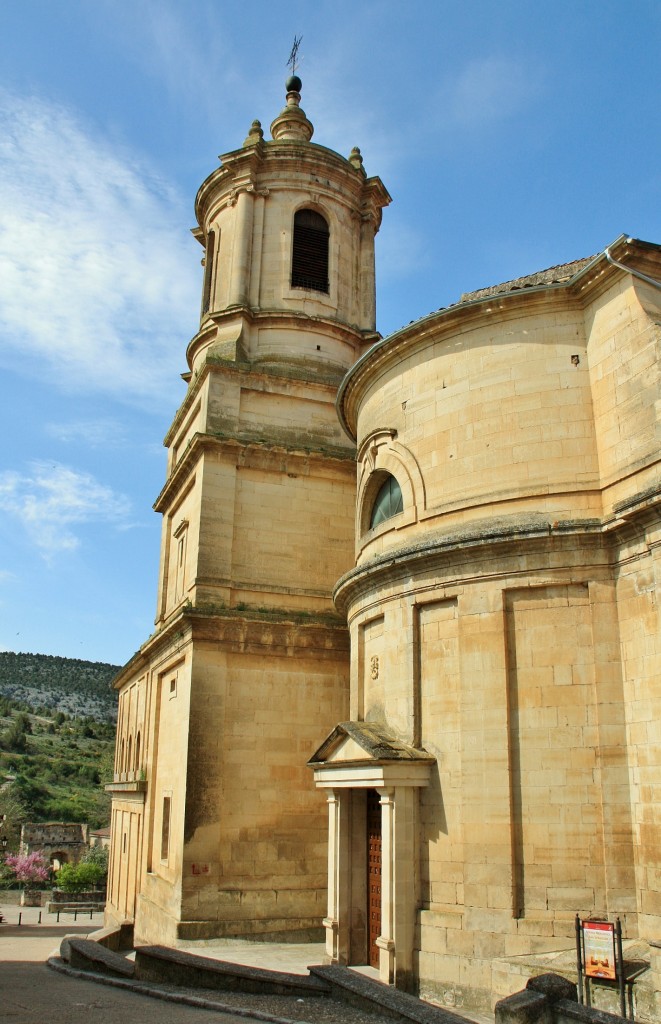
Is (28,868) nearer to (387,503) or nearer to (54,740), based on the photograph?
(387,503)

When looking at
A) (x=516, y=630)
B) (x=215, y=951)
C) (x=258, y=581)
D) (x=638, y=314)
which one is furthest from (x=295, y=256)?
(x=215, y=951)

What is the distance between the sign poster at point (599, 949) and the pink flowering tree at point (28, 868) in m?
58.8

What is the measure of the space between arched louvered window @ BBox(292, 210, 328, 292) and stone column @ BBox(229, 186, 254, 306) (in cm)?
137

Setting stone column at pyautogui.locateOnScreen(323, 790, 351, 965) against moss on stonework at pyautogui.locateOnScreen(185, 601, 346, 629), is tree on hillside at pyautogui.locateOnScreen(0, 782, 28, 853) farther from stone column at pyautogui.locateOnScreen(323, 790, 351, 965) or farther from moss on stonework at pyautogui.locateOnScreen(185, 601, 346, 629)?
stone column at pyautogui.locateOnScreen(323, 790, 351, 965)

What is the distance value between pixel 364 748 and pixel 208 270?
16988 mm

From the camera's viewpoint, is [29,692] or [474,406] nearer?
[474,406]

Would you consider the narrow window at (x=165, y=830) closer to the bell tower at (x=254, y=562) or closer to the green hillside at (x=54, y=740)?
the bell tower at (x=254, y=562)

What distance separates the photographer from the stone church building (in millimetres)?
12219

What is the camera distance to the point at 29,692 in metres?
159

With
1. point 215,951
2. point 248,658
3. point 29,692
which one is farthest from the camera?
point 29,692

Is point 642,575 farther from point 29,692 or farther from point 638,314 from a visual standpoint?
point 29,692

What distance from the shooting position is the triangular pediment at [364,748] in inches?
532

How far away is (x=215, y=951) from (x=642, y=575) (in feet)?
36.6

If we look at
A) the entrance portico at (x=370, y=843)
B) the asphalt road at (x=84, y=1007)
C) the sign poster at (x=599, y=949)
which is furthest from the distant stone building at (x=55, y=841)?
the sign poster at (x=599, y=949)
